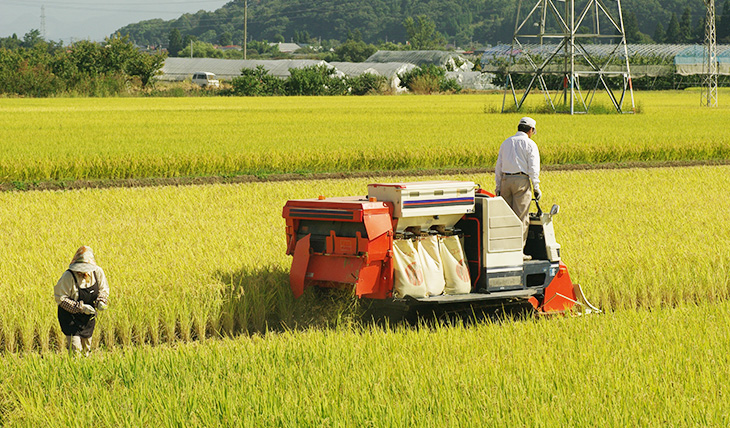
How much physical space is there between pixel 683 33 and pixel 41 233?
16404 cm

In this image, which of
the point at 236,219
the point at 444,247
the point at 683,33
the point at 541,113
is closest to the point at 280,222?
the point at 236,219

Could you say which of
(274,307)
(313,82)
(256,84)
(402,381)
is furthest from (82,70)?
(402,381)

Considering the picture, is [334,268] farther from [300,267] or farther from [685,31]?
[685,31]

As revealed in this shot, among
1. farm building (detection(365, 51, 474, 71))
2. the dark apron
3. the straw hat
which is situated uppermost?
farm building (detection(365, 51, 474, 71))

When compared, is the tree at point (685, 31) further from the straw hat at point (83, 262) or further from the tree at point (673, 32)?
the straw hat at point (83, 262)

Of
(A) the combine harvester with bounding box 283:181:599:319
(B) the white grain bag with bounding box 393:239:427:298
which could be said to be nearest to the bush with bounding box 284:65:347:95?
(A) the combine harvester with bounding box 283:181:599:319

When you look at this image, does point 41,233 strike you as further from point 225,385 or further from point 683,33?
point 683,33

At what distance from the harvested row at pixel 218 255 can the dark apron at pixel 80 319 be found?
79cm

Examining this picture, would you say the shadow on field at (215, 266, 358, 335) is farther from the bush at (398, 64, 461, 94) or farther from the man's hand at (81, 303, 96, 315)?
the bush at (398, 64, 461, 94)

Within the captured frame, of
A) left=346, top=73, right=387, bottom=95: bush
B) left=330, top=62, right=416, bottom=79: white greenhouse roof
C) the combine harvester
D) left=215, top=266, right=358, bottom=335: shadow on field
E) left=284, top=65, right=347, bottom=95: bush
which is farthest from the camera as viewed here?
left=330, top=62, right=416, bottom=79: white greenhouse roof

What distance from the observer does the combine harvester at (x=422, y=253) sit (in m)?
7.84

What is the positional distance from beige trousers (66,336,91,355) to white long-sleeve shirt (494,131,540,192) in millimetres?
4301

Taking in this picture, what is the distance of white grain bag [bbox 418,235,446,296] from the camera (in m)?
8.06

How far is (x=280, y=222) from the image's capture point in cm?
1348
